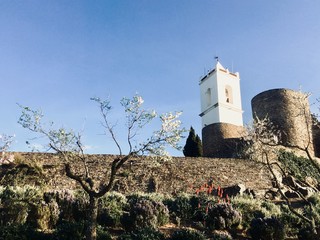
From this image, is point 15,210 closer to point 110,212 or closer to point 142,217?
point 110,212

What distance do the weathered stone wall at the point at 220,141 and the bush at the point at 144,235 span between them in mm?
20092

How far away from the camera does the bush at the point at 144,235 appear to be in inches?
363

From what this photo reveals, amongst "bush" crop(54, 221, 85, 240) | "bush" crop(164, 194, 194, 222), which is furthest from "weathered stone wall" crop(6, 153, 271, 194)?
"bush" crop(54, 221, 85, 240)

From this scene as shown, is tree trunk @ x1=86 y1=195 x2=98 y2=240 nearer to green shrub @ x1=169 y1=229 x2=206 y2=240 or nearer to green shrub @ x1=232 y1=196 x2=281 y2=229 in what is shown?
green shrub @ x1=169 y1=229 x2=206 y2=240

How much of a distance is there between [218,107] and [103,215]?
129 ft

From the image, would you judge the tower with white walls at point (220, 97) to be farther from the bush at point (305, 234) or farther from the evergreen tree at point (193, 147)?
the bush at point (305, 234)

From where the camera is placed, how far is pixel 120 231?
10.5 m

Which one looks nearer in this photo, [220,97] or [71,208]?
[71,208]

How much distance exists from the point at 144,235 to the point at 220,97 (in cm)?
4158

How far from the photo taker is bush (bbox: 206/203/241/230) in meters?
11.2

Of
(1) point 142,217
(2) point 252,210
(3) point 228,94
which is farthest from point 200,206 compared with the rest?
(3) point 228,94

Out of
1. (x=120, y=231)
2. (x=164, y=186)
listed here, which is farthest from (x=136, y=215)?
(x=164, y=186)

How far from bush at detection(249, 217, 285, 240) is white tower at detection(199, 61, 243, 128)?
3832 cm

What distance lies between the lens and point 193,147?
35375 millimetres
